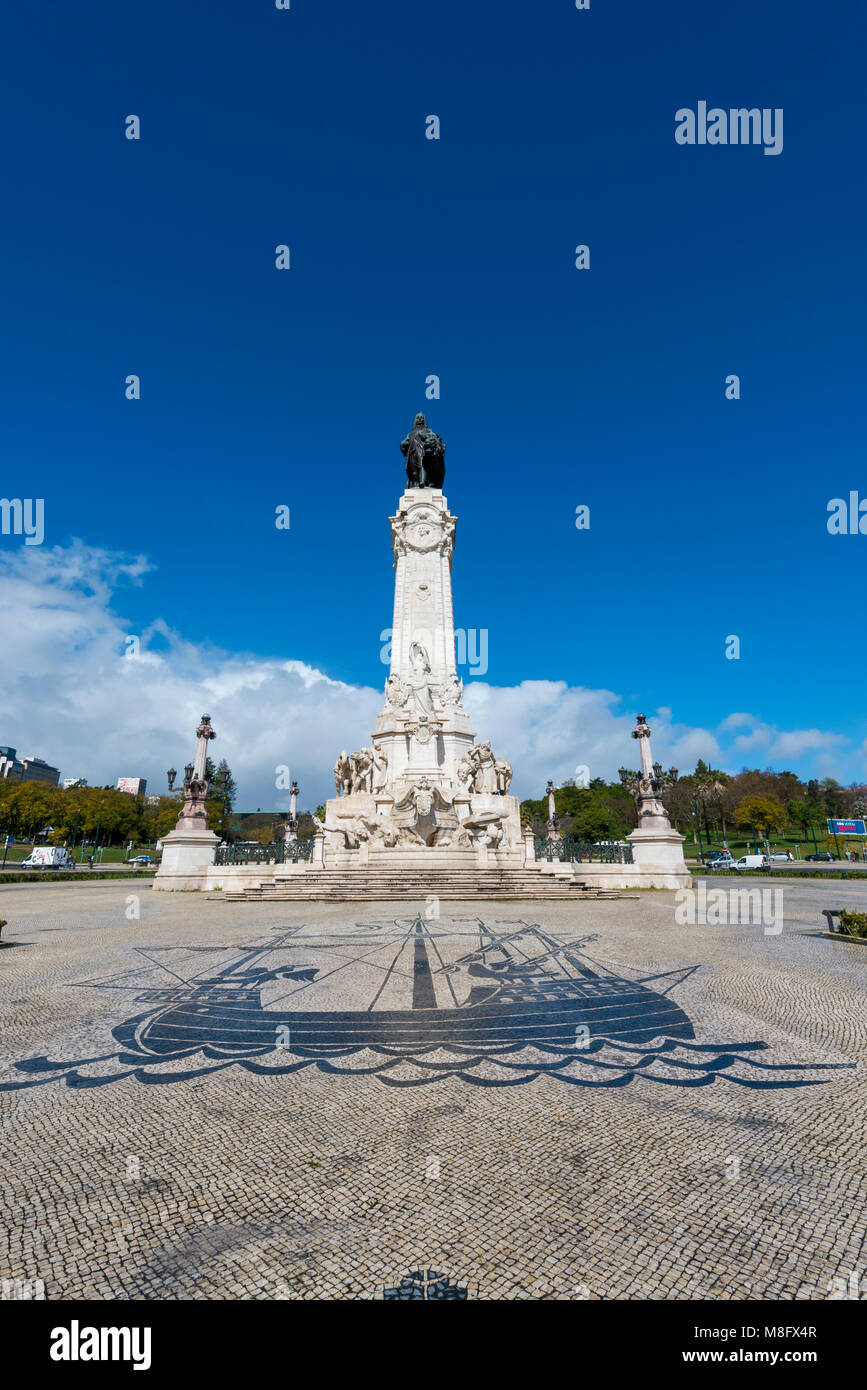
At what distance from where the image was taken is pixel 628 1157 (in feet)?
11.1

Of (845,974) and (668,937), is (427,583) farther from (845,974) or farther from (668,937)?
(845,974)

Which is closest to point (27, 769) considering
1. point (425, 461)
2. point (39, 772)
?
point (39, 772)

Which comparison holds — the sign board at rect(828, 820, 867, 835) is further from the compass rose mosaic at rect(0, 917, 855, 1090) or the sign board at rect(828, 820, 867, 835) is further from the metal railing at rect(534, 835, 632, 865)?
the compass rose mosaic at rect(0, 917, 855, 1090)

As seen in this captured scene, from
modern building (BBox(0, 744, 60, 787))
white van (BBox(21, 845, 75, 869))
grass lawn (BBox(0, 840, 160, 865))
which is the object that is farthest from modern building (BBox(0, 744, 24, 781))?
white van (BBox(21, 845, 75, 869))

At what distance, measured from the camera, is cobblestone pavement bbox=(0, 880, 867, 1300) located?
245 centimetres

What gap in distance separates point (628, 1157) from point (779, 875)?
112 ft

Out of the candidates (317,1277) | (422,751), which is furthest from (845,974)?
(422,751)

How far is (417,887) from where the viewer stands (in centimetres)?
1969

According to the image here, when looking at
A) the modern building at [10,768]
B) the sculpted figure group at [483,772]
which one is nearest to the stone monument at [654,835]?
the sculpted figure group at [483,772]

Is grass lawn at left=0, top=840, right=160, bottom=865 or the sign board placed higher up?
the sign board

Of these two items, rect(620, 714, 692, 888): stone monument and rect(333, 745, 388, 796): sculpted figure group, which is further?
rect(333, 745, 388, 796): sculpted figure group

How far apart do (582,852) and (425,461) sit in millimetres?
28602

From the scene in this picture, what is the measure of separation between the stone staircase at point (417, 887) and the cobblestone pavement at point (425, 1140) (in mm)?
11234

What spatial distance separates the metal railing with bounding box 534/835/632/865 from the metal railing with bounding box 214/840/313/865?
1036 centimetres
